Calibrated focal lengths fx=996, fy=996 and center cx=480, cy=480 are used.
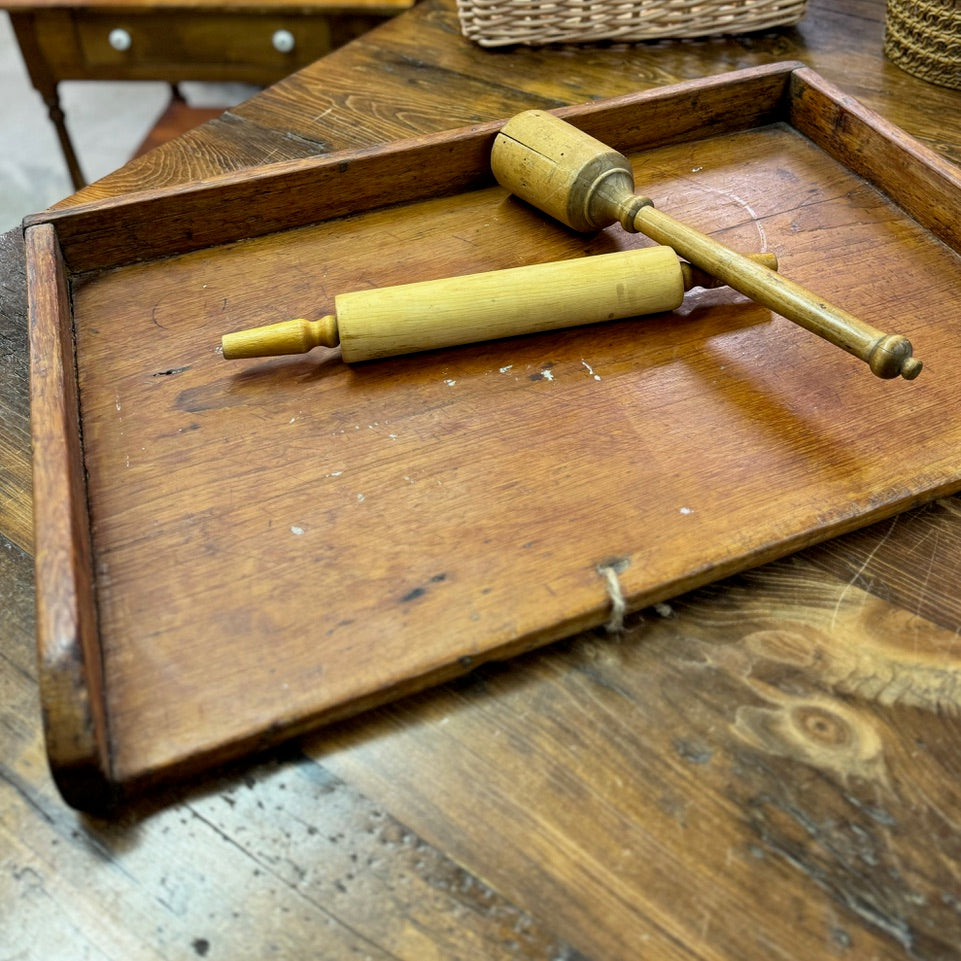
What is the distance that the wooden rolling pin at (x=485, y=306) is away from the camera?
0.86m

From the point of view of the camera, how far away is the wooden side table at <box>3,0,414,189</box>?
70.6 inches

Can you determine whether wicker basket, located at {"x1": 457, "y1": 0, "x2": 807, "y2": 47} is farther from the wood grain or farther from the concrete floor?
the concrete floor

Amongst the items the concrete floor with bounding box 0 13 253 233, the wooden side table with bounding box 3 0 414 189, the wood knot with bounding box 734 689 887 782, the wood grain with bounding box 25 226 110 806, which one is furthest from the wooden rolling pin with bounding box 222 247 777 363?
the concrete floor with bounding box 0 13 253 233

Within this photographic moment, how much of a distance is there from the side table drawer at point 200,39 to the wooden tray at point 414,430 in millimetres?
976

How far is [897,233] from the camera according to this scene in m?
1.01

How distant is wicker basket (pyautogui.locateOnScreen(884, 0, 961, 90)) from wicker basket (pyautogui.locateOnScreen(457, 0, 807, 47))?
142mm

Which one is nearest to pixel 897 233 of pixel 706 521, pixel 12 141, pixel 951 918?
pixel 706 521

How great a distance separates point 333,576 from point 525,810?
209 millimetres

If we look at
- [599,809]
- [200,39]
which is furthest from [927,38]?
[200,39]

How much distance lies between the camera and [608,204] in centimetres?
98

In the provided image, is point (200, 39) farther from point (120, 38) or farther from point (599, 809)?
point (599, 809)

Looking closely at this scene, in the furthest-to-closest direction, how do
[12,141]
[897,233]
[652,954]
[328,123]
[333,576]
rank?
[12,141]
[328,123]
[897,233]
[333,576]
[652,954]

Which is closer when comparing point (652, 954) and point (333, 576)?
point (652, 954)

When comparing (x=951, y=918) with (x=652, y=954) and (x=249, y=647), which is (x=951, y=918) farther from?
(x=249, y=647)
